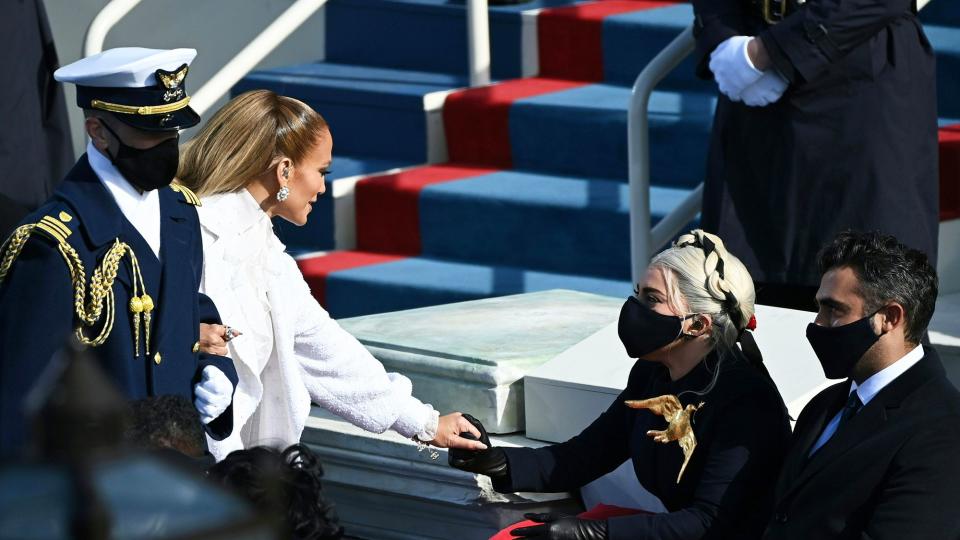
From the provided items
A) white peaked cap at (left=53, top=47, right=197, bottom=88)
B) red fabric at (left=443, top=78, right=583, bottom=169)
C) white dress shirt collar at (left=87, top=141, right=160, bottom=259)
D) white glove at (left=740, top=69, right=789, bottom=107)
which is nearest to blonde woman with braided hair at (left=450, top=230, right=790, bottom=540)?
white dress shirt collar at (left=87, top=141, right=160, bottom=259)

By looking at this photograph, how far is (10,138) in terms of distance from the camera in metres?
3.78

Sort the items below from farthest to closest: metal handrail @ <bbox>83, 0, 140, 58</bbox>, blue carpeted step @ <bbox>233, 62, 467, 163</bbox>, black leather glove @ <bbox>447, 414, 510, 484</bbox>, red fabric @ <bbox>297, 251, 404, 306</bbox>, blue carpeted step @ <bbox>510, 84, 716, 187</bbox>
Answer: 1. blue carpeted step @ <bbox>233, 62, 467, 163</bbox>
2. red fabric @ <bbox>297, 251, 404, 306</bbox>
3. blue carpeted step @ <bbox>510, 84, 716, 187</bbox>
4. metal handrail @ <bbox>83, 0, 140, 58</bbox>
5. black leather glove @ <bbox>447, 414, 510, 484</bbox>

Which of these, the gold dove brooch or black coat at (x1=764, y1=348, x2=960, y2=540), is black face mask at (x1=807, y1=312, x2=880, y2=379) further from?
the gold dove brooch

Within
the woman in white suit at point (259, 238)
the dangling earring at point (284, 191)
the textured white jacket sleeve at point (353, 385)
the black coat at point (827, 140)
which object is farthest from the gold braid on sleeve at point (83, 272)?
the black coat at point (827, 140)

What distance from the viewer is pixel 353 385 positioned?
2834 millimetres

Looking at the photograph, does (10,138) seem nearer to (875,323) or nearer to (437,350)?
(437,350)

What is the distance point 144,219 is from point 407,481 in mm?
945

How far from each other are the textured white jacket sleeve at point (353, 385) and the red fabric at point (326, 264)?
186cm

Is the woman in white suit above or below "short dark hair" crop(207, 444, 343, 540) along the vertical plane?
below

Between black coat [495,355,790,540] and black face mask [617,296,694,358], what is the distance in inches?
3.3

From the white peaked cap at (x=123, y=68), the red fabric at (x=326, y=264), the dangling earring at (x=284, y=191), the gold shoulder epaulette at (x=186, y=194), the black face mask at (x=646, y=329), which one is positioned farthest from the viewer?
the red fabric at (x=326, y=264)

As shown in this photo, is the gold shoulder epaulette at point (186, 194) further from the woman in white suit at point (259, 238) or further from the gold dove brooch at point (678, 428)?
the gold dove brooch at point (678, 428)

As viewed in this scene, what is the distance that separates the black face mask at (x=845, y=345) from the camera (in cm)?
233

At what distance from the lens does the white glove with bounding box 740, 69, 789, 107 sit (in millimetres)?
3549
